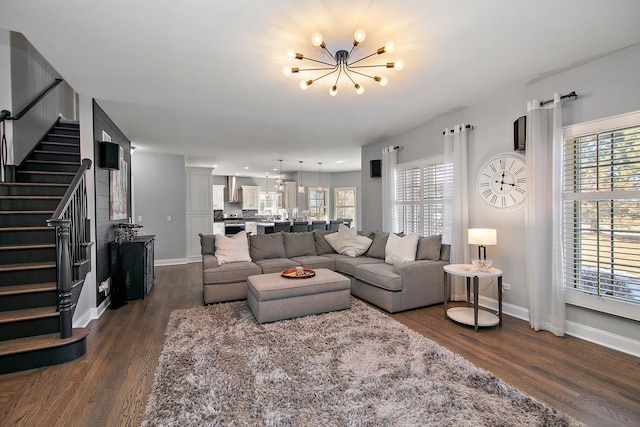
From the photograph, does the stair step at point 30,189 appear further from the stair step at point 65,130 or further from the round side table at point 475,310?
the round side table at point 475,310

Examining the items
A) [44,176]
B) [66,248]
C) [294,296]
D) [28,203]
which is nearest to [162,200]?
[44,176]

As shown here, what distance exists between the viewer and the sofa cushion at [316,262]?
4898mm

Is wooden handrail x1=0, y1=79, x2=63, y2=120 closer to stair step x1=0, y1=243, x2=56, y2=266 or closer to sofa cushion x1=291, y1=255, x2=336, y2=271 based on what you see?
stair step x1=0, y1=243, x2=56, y2=266

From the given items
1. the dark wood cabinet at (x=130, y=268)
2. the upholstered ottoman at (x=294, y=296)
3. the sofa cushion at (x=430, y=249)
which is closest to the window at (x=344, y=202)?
the sofa cushion at (x=430, y=249)

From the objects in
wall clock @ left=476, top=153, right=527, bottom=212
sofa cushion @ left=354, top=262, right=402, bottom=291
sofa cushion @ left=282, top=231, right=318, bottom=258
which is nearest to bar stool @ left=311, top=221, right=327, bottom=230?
sofa cushion @ left=282, top=231, right=318, bottom=258

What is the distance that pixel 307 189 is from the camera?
1105 centimetres

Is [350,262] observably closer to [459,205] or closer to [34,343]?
[459,205]

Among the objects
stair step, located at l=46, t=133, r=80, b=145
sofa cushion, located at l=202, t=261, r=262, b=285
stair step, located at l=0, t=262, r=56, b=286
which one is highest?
stair step, located at l=46, t=133, r=80, b=145

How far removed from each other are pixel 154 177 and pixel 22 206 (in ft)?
11.5

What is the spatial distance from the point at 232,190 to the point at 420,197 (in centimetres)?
843

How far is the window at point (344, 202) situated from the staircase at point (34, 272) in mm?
8222

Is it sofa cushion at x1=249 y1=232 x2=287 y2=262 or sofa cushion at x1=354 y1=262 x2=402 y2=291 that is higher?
sofa cushion at x1=249 y1=232 x2=287 y2=262

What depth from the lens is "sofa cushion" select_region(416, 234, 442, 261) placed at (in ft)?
14.1

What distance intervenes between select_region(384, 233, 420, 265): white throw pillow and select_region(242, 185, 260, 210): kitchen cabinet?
8445 mm
